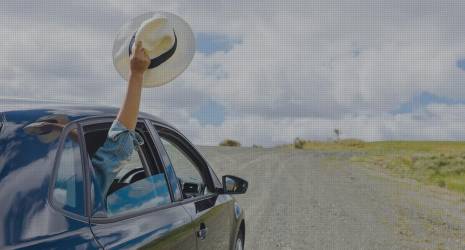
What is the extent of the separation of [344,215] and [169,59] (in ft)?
31.5

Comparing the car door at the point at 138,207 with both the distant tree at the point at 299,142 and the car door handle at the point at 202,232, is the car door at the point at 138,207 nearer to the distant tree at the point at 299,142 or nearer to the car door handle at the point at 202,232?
the car door handle at the point at 202,232

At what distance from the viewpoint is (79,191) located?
2.69 meters

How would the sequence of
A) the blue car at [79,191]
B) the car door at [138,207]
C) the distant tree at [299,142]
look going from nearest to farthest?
the blue car at [79,191]
the car door at [138,207]
the distant tree at [299,142]

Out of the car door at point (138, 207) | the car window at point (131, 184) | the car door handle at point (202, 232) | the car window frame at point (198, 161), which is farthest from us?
the car window frame at point (198, 161)

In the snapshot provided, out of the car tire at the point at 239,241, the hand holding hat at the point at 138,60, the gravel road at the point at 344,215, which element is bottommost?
the gravel road at the point at 344,215

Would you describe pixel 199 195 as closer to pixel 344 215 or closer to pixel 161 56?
pixel 161 56

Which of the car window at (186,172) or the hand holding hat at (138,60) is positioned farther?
the car window at (186,172)

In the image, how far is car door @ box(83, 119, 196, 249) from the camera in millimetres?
2773

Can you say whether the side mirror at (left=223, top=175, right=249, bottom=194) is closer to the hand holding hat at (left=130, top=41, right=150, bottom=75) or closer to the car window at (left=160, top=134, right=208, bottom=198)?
the car window at (left=160, top=134, right=208, bottom=198)

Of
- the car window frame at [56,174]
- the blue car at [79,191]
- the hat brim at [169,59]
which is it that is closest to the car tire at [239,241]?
the blue car at [79,191]

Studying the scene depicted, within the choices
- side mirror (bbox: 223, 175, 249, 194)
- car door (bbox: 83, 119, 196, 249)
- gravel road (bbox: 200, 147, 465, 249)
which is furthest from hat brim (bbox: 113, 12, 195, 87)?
gravel road (bbox: 200, 147, 465, 249)

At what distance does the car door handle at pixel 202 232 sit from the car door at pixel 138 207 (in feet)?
0.56

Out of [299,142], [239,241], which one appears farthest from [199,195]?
[299,142]

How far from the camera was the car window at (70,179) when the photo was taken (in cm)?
256
